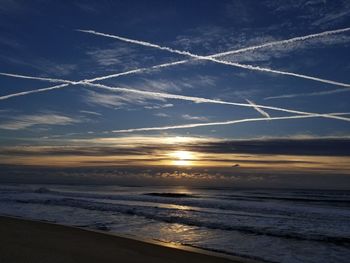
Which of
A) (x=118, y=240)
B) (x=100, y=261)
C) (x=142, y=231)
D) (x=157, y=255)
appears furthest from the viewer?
(x=142, y=231)

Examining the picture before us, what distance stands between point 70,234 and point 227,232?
7499 millimetres

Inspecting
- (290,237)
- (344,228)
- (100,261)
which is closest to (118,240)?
(100,261)

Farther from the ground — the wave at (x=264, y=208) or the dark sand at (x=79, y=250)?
the dark sand at (x=79, y=250)

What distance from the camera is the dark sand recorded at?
360 inches

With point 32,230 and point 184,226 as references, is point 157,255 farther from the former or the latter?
point 184,226

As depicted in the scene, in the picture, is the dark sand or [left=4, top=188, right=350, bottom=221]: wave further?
[left=4, top=188, right=350, bottom=221]: wave

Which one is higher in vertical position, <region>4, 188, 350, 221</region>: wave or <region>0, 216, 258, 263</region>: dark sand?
<region>0, 216, 258, 263</region>: dark sand

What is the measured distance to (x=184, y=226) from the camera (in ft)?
64.3

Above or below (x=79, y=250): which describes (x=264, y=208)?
below

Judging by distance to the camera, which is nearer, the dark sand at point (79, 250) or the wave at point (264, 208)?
the dark sand at point (79, 250)

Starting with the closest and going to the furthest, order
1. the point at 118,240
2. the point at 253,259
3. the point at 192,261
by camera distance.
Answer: the point at 192,261
the point at 253,259
the point at 118,240

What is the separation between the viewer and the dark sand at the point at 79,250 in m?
9.13

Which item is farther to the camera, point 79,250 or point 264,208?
point 264,208

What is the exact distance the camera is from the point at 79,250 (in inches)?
410
